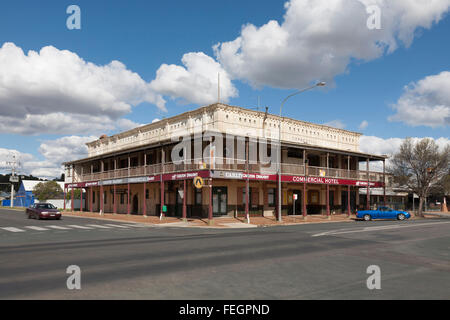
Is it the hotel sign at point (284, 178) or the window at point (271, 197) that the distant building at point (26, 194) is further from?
the hotel sign at point (284, 178)

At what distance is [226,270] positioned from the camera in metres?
9.34

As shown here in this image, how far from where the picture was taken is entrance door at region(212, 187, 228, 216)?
33.1 meters

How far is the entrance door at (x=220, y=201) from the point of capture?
33075 mm

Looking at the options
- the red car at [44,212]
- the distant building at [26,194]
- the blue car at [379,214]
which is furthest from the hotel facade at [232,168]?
the distant building at [26,194]

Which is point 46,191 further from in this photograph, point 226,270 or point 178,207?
point 226,270

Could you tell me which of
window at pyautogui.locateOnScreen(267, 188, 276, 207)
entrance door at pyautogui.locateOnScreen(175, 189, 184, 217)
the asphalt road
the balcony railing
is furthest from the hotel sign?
the asphalt road

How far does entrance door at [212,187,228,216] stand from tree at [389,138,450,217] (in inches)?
905

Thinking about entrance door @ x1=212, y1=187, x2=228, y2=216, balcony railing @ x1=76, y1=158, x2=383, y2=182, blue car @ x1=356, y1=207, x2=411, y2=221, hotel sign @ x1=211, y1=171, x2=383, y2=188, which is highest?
balcony railing @ x1=76, y1=158, x2=383, y2=182

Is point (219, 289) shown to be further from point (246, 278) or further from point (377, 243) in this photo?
point (377, 243)

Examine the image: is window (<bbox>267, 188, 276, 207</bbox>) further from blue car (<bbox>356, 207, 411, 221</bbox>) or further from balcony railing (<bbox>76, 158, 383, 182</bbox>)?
blue car (<bbox>356, 207, 411, 221</bbox>)
